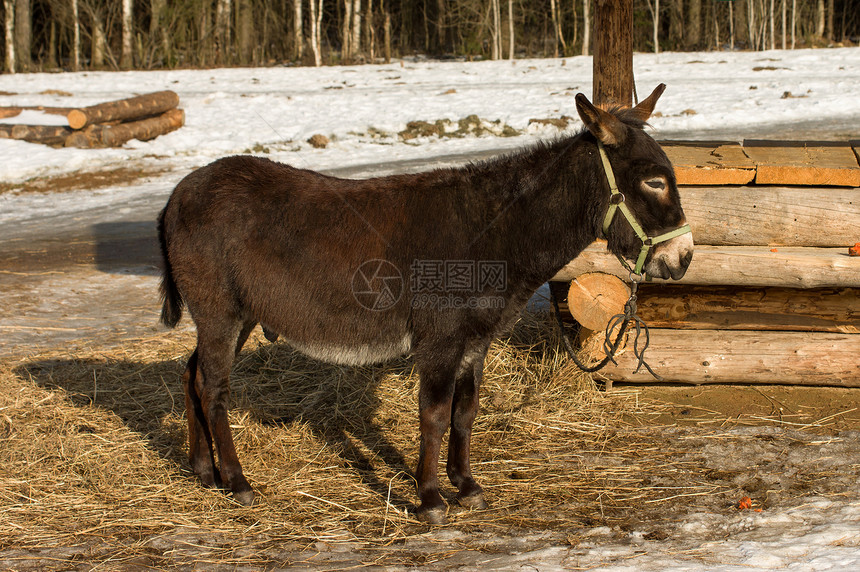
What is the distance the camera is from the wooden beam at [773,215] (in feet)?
16.7

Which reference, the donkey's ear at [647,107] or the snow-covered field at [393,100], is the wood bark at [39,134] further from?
the donkey's ear at [647,107]

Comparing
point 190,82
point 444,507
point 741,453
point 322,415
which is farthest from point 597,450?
point 190,82

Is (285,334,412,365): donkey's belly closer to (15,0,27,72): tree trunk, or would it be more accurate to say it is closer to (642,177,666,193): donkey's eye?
(642,177,666,193): donkey's eye

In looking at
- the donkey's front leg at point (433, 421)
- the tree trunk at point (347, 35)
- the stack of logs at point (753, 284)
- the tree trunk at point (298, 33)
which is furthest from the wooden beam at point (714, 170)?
the tree trunk at point (298, 33)

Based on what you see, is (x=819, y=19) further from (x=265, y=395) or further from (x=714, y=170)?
(x=265, y=395)

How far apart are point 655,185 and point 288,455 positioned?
Result: 275 centimetres

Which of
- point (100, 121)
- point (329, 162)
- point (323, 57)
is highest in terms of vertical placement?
point (323, 57)

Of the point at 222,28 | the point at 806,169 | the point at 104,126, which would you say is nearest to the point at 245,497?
the point at 806,169

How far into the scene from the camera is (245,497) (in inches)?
157

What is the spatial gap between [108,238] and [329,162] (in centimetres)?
502

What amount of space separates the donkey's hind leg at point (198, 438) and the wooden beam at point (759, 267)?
2.53 m

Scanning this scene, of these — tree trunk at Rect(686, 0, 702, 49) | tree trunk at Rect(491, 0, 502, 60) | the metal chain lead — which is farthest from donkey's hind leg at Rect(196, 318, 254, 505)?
tree trunk at Rect(686, 0, 702, 49)

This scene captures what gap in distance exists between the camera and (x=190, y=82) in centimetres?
2262

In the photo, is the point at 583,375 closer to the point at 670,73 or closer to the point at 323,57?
the point at 670,73
